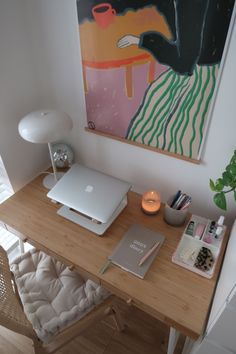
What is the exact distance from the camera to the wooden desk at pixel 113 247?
858 mm

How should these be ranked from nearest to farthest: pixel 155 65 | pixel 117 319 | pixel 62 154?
1. pixel 155 65
2. pixel 117 319
3. pixel 62 154

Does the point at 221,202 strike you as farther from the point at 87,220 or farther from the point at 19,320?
the point at 19,320

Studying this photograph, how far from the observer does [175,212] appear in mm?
1092

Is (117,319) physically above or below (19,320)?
below

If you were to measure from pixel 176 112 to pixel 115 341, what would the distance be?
4.14 feet

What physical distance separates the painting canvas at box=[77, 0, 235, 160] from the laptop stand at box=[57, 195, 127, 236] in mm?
389

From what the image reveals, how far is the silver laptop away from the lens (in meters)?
1.05

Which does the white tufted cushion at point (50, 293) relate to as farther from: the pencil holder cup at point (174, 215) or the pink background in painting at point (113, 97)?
the pink background in painting at point (113, 97)

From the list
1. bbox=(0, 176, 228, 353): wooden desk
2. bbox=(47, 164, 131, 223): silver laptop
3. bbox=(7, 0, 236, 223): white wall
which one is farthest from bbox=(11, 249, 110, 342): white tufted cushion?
bbox=(7, 0, 236, 223): white wall

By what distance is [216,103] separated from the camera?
0.91m

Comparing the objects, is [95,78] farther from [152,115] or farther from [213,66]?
[213,66]

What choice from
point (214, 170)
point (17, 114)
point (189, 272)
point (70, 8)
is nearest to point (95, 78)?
point (70, 8)

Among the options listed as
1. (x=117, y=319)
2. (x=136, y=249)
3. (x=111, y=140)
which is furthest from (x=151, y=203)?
(x=117, y=319)

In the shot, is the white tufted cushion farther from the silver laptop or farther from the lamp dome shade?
the lamp dome shade
